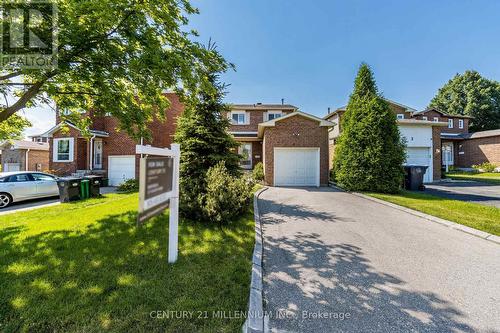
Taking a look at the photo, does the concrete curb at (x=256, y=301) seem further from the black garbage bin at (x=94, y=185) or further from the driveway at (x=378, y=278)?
the black garbage bin at (x=94, y=185)

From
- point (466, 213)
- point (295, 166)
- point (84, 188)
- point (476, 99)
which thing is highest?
point (476, 99)

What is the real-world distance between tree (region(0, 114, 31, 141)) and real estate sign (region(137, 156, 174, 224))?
9178 millimetres

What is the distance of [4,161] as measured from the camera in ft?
68.2

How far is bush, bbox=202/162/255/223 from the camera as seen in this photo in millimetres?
5465

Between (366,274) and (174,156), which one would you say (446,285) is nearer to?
(366,274)

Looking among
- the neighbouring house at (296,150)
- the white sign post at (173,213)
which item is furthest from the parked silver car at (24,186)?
the white sign post at (173,213)

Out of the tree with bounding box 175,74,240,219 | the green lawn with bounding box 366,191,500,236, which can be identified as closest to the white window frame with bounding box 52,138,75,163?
the tree with bounding box 175,74,240,219

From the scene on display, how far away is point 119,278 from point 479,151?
37289mm

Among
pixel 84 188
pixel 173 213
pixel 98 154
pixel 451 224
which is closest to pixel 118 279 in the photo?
pixel 173 213

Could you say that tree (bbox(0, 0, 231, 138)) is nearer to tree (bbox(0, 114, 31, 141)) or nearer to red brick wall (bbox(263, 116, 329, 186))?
tree (bbox(0, 114, 31, 141))

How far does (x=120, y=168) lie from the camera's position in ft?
52.7

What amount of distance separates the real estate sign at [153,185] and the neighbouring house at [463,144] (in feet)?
102

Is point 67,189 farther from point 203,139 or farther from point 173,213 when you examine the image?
→ point 173,213

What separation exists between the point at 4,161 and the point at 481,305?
→ 33.4 m
